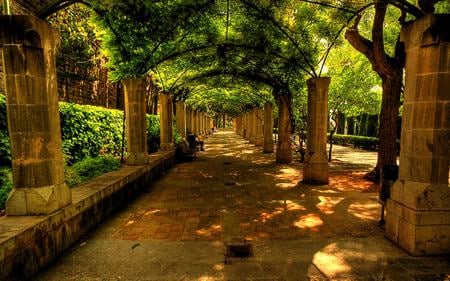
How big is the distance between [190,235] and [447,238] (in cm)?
419

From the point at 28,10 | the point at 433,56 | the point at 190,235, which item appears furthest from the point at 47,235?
the point at 28,10

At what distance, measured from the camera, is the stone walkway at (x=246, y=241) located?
373 cm

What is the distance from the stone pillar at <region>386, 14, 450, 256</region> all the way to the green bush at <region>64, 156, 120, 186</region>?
674cm

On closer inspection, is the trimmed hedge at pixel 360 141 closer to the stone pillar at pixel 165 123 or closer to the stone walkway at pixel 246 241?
the stone walkway at pixel 246 241

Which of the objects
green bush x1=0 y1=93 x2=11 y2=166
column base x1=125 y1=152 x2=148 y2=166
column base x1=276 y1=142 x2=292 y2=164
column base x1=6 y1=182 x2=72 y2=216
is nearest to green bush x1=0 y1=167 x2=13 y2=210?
green bush x1=0 y1=93 x2=11 y2=166

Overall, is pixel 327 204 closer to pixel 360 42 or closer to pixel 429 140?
pixel 429 140

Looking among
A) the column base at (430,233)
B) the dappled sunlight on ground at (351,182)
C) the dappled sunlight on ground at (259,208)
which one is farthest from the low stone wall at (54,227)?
the dappled sunlight on ground at (351,182)

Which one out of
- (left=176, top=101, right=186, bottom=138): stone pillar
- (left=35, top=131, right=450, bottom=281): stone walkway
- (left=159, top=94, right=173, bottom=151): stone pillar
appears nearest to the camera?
(left=35, top=131, right=450, bottom=281): stone walkway

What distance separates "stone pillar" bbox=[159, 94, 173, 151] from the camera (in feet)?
47.4

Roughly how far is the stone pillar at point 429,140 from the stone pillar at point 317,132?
4512 mm

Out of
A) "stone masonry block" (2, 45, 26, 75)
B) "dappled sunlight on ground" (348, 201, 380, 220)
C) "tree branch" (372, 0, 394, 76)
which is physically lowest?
"dappled sunlight on ground" (348, 201, 380, 220)

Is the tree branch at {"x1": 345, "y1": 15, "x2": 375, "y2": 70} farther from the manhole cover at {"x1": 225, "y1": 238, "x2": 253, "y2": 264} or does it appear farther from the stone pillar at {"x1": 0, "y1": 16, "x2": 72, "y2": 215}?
the stone pillar at {"x1": 0, "y1": 16, "x2": 72, "y2": 215}

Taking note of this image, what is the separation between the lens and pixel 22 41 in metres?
3.92

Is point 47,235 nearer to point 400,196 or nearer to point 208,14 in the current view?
point 400,196
